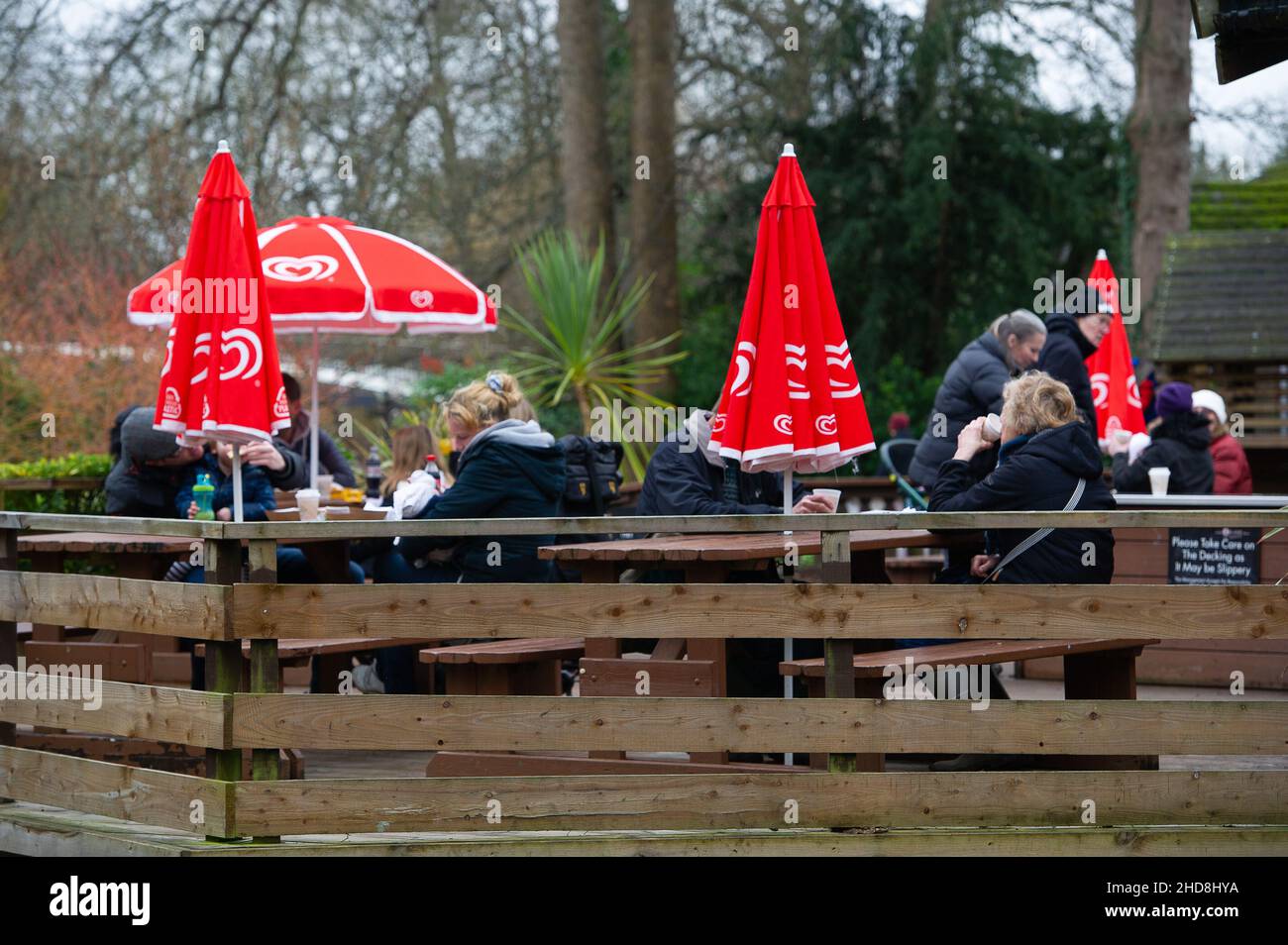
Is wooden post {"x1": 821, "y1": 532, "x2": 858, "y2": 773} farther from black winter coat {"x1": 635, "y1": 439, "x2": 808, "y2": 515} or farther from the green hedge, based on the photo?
the green hedge

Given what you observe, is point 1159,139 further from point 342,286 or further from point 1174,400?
point 342,286

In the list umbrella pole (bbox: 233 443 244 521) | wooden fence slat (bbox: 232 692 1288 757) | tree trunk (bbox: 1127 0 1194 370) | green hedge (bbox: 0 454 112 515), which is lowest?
wooden fence slat (bbox: 232 692 1288 757)

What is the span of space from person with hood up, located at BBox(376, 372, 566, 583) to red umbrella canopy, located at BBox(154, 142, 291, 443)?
2.62 ft

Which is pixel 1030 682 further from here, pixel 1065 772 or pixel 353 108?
pixel 353 108

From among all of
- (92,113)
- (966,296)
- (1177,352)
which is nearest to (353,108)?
(92,113)

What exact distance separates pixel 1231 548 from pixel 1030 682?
1220 millimetres

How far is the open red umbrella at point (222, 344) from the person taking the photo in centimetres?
612

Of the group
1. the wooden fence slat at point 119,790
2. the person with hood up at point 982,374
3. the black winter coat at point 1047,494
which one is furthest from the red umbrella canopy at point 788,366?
the person with hood up at point 982,374

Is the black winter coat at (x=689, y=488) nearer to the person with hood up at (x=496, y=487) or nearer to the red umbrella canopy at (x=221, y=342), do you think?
the person with hood up at (x=496, y=487)

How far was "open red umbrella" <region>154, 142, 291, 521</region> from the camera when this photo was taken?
6117mm

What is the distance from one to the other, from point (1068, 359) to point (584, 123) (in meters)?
9.71

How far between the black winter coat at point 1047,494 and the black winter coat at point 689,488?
950 mm

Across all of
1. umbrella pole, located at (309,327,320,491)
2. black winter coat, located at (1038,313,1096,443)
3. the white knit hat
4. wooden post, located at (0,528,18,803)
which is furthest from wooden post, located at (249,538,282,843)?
the white knit hat

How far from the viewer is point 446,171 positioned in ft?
71.6
